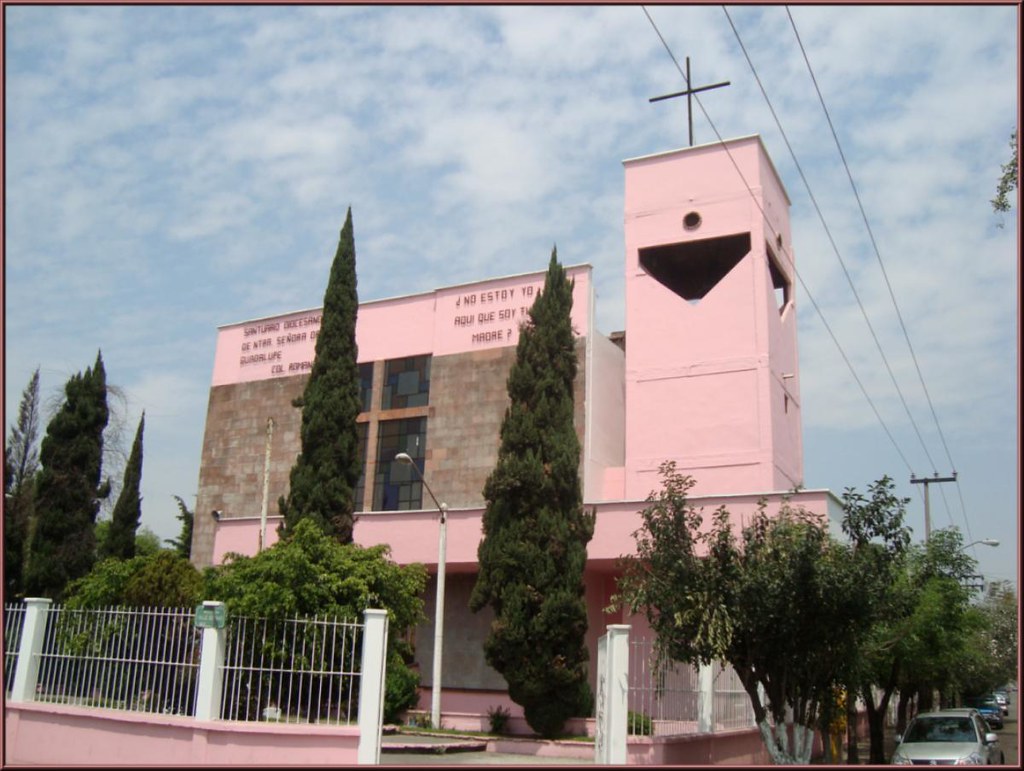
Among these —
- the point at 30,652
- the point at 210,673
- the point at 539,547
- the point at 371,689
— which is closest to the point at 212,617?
the point at 210,673

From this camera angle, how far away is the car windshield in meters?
17.8

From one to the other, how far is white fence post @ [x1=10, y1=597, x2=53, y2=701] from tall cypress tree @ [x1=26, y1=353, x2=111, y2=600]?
15.7m

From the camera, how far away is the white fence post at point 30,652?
1393 cm

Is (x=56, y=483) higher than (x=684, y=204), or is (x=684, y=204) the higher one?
(x=684, y=204)

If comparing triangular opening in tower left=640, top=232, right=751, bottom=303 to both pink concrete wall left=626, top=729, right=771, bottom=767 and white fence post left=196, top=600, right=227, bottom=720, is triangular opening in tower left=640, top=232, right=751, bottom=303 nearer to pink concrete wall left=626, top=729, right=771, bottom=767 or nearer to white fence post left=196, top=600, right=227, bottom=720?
pink concrete wall left=626, top=729, right=771, bottom=767

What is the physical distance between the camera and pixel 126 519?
35344 mm

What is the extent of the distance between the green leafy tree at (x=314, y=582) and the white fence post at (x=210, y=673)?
32.3 inches

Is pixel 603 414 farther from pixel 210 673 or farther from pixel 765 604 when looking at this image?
pixel 210 673

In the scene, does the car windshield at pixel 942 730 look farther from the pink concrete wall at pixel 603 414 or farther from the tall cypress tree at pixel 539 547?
the pink concrete wall at pixel 603 414

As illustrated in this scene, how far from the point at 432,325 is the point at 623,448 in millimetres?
7396

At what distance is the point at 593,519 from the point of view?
20922mm

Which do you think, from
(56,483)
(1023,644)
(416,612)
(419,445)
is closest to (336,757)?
(416,612)

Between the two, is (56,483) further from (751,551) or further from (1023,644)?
(1023,644)

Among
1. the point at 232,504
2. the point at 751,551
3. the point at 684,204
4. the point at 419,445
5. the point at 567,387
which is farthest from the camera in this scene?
the point at 232,504
